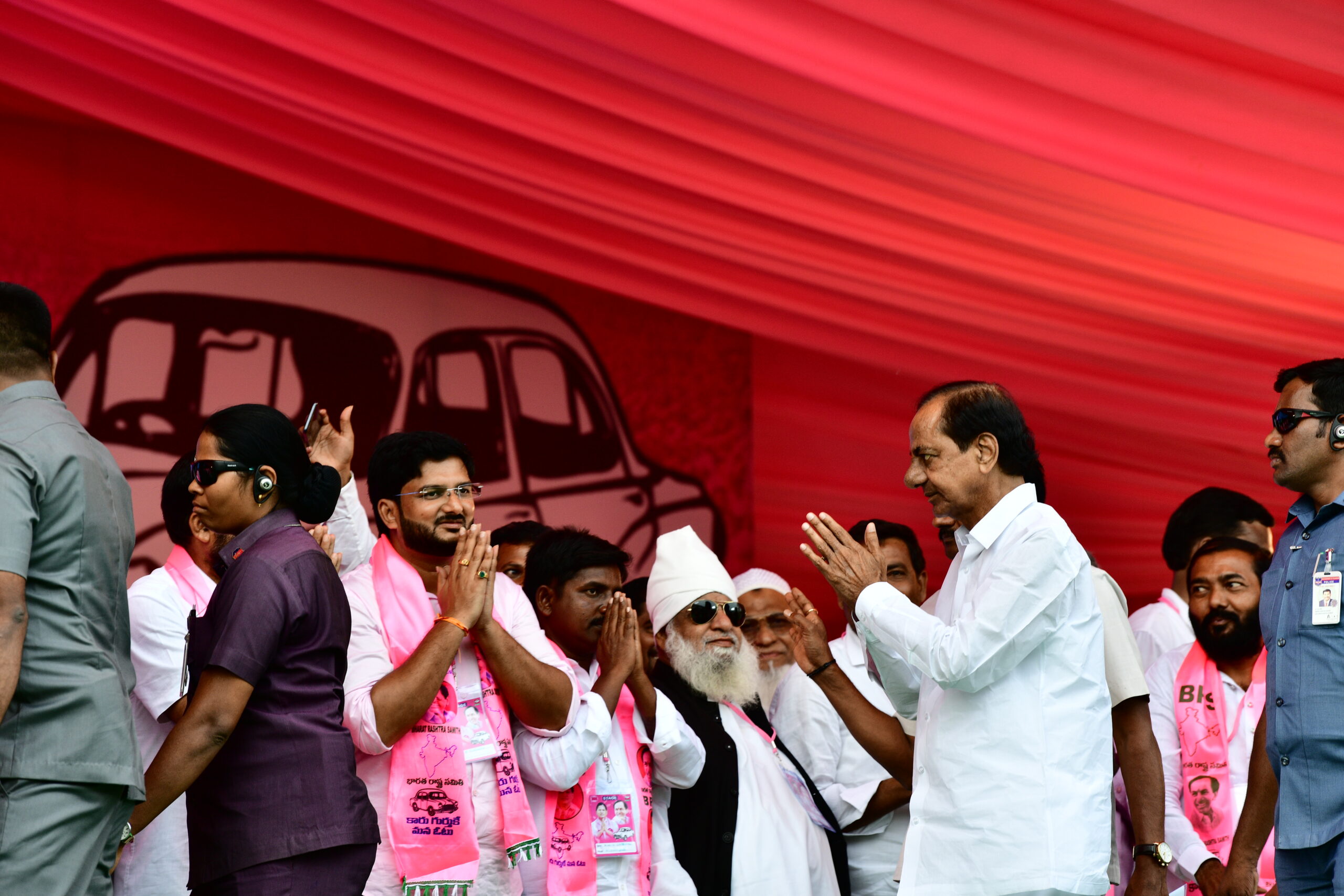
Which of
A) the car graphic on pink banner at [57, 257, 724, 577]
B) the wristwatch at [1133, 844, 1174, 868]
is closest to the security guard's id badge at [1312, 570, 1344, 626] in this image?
the wristwatch at [1133, 844, 1174, 868]

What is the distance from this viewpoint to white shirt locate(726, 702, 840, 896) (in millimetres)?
3715

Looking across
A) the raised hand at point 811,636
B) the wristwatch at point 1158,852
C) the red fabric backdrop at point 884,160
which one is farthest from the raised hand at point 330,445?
the wristwatch at point 1158,852

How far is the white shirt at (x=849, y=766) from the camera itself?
159 inches

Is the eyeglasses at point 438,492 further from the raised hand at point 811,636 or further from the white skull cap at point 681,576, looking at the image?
the white skull cap at point 681,576

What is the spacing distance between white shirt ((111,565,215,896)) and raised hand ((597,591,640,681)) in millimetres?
997

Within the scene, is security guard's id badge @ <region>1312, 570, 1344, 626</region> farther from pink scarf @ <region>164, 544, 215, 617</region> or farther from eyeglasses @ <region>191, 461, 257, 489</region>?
pink scarf @ <region>164, 544, 215, 617</region>

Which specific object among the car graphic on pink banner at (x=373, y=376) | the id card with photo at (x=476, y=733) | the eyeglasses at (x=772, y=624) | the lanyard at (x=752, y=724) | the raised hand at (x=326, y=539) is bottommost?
the lanyard at (x=752, y=724)

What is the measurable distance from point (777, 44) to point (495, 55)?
95cm

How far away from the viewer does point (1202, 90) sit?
163 inches

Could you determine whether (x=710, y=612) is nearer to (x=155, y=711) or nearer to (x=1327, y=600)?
(x=155, y=711)

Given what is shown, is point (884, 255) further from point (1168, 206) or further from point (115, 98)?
point (115, 98)

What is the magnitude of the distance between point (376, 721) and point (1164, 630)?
110 inches

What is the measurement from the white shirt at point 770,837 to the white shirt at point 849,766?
14 centimetres

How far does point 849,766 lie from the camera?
4121 millimetres
